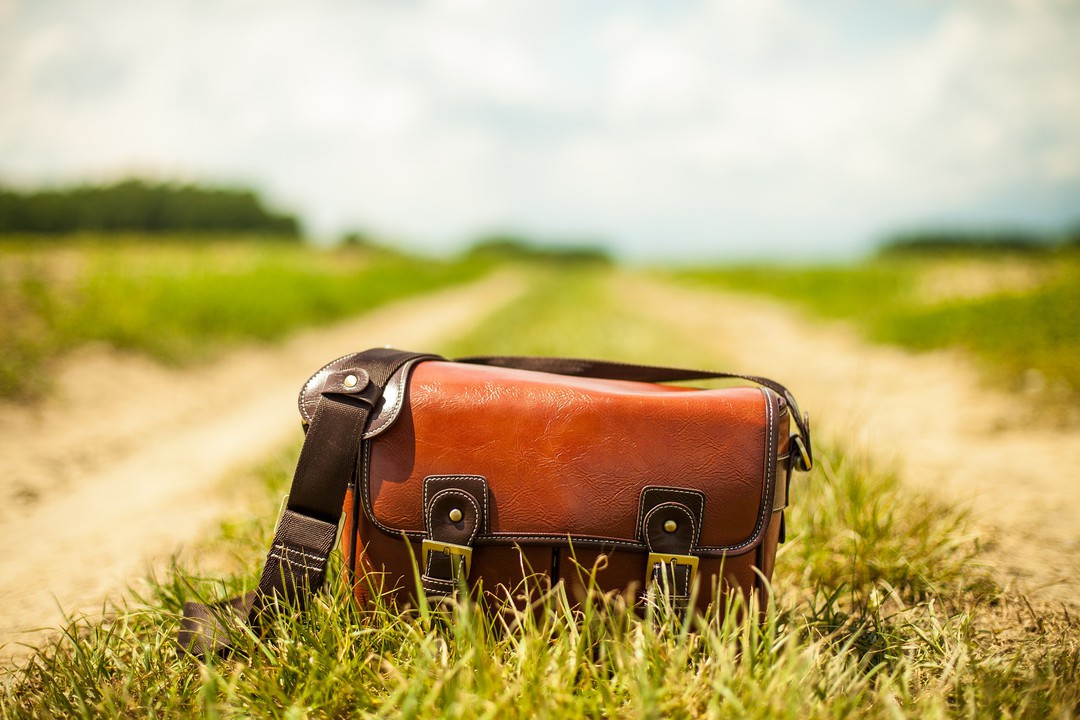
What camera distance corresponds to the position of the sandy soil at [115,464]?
243 cm

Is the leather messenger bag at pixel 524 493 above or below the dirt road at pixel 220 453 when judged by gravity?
above

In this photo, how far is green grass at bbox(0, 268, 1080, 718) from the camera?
130 centimetres

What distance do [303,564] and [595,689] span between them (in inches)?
31.9

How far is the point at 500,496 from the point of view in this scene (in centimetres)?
164

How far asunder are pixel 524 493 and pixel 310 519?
0.58 meters

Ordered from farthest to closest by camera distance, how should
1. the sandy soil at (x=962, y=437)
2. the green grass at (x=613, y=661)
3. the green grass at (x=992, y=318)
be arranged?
the green grass at (x=992, y=318)
the sandy soil at (x=962, y=437)
the green grass at (x=613, y=661)

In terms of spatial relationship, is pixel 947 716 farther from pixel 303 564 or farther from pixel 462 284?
pixel 462 284

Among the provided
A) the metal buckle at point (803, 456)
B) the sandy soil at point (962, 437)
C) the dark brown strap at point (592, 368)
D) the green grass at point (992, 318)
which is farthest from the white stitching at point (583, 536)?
the green grass at point (992, 318)

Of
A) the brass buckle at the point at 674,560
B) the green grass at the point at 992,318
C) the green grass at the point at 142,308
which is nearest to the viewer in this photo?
the brass buckle at the point at 674,560

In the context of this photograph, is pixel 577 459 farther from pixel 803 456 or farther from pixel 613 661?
pixel 803 456

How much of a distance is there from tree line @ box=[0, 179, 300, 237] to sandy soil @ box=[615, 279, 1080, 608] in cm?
3304

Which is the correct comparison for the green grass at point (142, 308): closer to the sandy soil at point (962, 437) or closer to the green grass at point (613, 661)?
the green grass at point (613, 661)

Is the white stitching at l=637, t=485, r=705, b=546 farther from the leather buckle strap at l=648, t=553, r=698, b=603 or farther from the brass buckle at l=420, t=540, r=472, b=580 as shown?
the brass buckle at l=420, t=540, r=472, b=580

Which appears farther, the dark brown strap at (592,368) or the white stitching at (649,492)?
the dark brown strap at (592,368)
